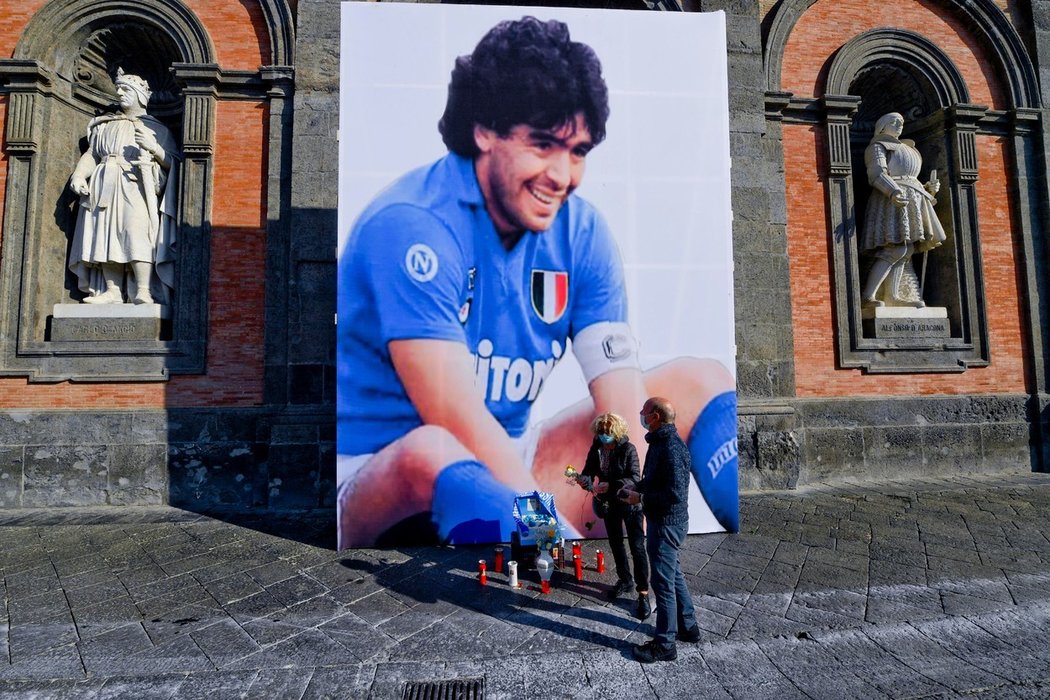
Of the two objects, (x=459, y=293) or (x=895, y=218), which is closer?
(x=459, y=293)

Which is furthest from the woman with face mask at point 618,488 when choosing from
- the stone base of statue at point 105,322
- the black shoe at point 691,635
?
the stone base of statue at point 105,322

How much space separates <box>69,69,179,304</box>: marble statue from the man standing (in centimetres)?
641

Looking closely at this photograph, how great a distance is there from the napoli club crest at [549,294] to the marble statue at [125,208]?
481 centimetres

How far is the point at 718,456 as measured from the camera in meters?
5.01

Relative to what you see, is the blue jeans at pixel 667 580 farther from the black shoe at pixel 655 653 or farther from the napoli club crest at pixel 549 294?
the napoli club crest at pixel 549 294

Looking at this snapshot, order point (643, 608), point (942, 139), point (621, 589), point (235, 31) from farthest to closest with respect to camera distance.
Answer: point (942, 139), point (235, 31), point (621, 589), point (643, 608)

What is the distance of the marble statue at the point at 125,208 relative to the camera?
Answer: 6.63 meters

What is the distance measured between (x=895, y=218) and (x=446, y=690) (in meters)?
8.09

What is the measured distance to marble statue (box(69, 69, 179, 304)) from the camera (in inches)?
261

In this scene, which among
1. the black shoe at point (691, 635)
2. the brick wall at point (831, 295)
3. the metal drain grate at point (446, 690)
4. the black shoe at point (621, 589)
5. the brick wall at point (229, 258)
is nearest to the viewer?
the metal drain grate at point (446, 690)

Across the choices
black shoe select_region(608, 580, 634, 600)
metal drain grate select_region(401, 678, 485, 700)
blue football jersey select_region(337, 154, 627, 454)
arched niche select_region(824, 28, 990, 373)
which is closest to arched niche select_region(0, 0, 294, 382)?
blue football jersey select_region(337, 154, 627, 454)

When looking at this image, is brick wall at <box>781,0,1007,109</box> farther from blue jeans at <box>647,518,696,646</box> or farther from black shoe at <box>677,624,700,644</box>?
black shoe at <box>677,624,700,644</box>

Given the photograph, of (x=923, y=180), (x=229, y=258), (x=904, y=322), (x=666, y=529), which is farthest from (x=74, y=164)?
(x=923, y=180)

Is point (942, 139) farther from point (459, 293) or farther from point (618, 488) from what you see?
point (618, 488)
